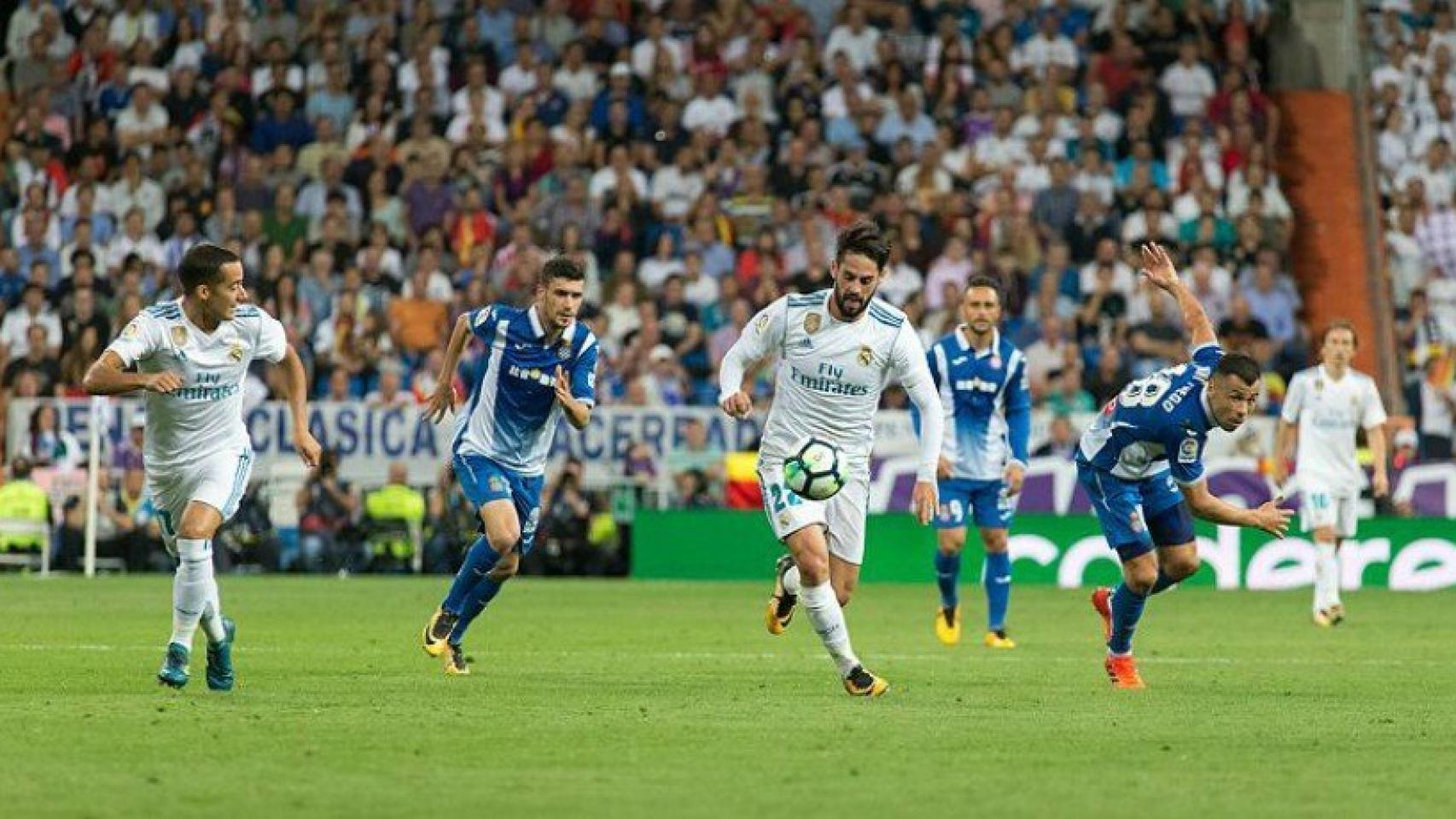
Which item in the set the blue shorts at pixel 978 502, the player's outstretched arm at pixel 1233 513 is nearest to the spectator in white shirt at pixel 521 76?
the blue shorts at pixel 978 502

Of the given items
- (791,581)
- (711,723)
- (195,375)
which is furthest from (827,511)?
(195,375)

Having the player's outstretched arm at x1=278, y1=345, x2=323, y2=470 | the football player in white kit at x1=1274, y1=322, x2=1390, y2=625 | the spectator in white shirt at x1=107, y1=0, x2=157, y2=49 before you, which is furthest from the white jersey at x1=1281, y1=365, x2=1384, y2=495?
the spectator in white shirt at x1=107, y1=0, x2=157, y2=49

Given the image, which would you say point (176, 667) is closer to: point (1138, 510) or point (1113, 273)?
point (1138, 510)

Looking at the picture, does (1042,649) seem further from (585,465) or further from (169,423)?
(585,465)

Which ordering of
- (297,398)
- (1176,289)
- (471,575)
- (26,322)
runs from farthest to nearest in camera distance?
1. (26,322)
2. (471,575)
3. (1176,289)
4. (297,398)

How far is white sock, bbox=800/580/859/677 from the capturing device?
1273 cm

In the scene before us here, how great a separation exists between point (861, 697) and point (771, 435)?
4.93 feet

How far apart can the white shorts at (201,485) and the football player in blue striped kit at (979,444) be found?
22.8 ft

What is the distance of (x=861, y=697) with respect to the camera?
12.7 metres

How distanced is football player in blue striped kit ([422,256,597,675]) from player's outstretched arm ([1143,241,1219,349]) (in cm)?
307

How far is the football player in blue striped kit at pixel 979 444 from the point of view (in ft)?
60.8

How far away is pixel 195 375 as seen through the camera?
41.3ft

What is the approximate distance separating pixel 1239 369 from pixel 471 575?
4.41 meters

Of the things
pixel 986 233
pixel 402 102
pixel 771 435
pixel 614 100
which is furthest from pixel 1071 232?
pixel 771 435
